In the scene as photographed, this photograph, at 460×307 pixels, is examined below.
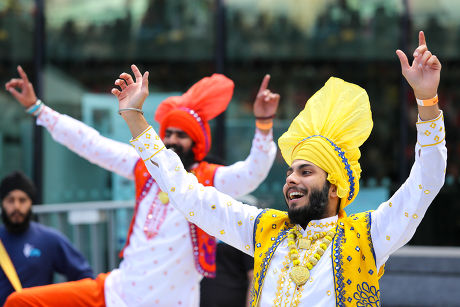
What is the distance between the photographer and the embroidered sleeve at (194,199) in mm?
3490

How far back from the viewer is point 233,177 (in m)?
4.72

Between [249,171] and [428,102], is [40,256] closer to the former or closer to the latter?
[249,171]

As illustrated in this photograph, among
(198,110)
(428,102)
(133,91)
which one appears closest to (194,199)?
(133,91)

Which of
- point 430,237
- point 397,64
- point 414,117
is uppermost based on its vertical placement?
point 397,64

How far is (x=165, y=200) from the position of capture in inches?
183

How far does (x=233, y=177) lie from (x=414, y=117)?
12.8ft

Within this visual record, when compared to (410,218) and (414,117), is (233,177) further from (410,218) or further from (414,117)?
(414,117)

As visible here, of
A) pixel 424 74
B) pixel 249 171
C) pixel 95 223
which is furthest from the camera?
pixel 95 223

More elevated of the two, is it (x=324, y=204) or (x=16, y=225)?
(x=324, y=204)

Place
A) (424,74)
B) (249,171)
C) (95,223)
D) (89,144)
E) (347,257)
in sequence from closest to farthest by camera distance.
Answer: (424,74) → (347,257) → (249,171) → (89,144) → (95,223)

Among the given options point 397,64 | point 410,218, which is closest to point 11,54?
point 397,64

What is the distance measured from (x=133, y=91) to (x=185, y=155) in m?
1.29

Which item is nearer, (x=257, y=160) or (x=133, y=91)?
(x=133, y=91)

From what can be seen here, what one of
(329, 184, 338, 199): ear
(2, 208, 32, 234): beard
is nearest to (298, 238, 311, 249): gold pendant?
(329, 184, 338, 199): ear
